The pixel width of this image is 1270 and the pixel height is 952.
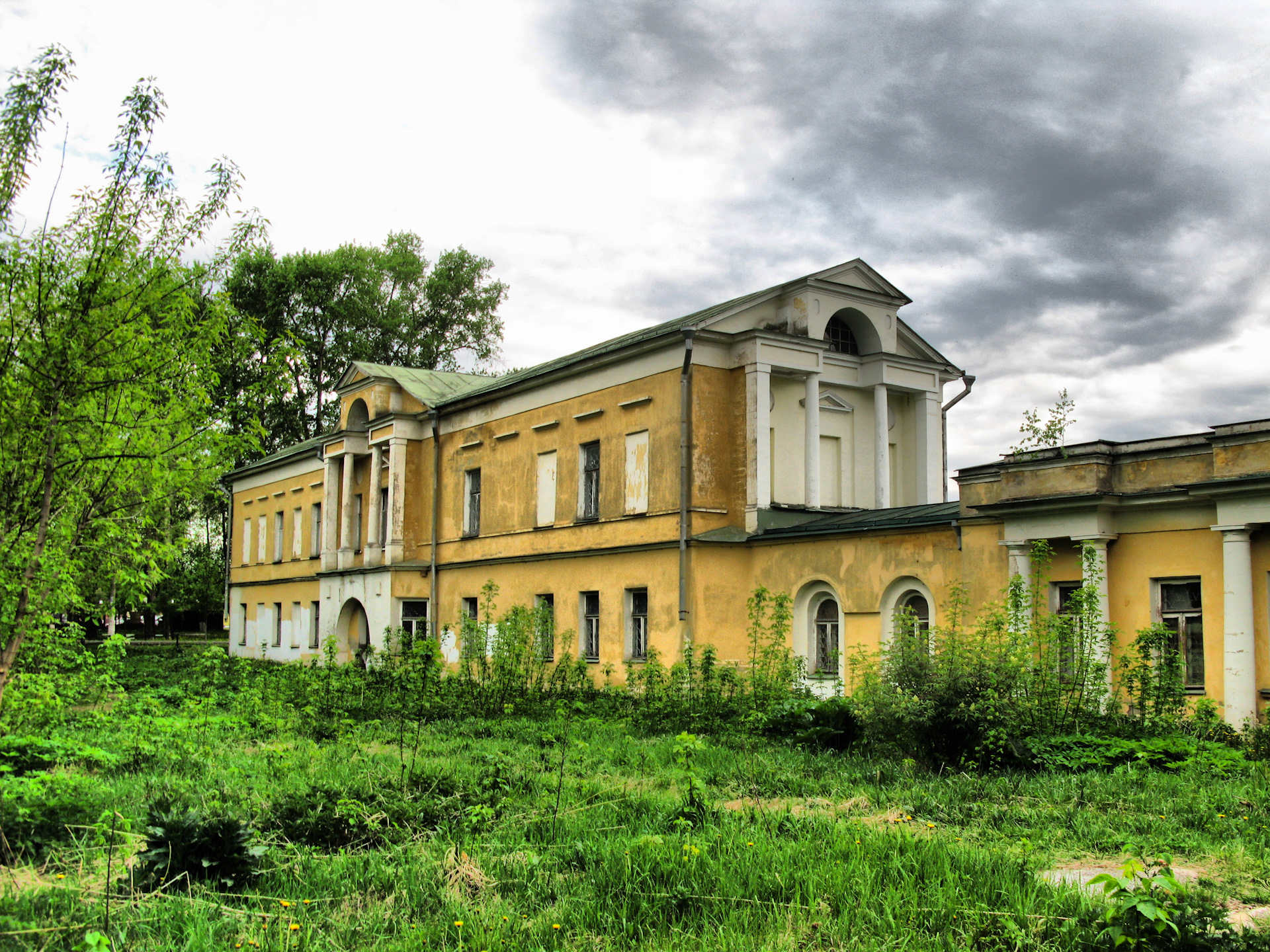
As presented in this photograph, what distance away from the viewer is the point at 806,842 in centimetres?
698

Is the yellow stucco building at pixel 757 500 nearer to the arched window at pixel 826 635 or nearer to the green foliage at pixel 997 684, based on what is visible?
the arched window at pixel 826 635

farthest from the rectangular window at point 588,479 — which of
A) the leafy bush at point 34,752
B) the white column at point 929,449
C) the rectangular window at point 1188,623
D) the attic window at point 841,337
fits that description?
the leafy bush at point 34,752

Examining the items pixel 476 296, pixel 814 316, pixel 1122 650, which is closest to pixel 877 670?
pixel 1122 650

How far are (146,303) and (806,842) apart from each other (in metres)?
5.75

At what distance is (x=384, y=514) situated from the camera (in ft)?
105

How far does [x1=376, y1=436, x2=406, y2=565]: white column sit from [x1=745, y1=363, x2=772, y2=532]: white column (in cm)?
1271

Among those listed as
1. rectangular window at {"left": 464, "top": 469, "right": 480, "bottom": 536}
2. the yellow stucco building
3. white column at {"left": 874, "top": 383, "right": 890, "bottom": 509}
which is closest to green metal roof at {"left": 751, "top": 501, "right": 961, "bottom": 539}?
the yellow stucco building

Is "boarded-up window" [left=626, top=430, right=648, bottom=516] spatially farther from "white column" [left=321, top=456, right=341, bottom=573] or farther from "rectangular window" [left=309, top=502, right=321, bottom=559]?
"rectangular window" [left=309, top=502, right=321, bottom=559]

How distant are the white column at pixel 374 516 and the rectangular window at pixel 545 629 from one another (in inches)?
321

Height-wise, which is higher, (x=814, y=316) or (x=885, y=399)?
(x=814, y=316)

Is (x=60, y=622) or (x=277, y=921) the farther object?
(x=60, y=622)

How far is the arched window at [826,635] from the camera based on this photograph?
19438 mm

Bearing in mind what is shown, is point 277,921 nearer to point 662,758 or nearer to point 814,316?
point 662,758

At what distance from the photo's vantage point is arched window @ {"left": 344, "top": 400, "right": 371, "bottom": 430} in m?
32.8
